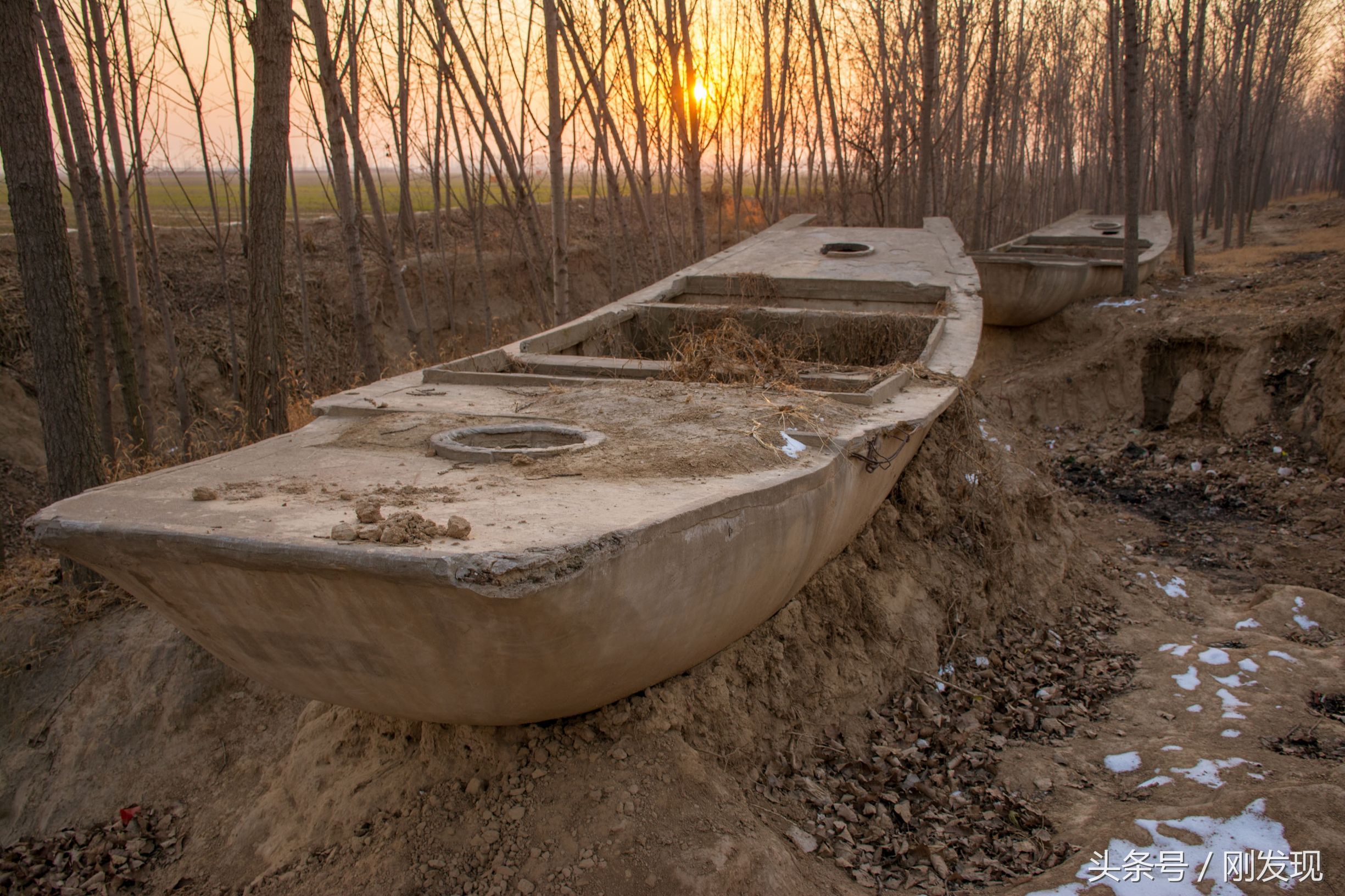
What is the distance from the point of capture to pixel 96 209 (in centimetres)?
623

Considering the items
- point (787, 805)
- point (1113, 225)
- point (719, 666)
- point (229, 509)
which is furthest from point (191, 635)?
point (1113, 225)

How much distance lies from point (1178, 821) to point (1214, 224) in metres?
23.0

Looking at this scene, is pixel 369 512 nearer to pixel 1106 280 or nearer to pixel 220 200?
pixel 1106 280

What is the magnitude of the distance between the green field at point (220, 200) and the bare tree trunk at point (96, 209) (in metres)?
2.59

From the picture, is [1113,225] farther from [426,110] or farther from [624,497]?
[624,497]

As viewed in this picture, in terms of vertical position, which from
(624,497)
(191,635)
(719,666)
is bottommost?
(719,666)

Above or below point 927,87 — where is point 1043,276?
below

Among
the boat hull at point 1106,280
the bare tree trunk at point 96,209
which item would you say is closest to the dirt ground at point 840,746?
the bare tree trunk at point 96,209

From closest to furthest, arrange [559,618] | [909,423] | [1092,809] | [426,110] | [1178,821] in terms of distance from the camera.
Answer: [559,618]
[1178,821]
[1092,809]
[909,423]
[426,110]

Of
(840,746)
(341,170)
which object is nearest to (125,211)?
(341,170)

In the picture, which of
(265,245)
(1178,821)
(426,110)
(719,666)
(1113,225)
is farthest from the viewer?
(1113,225)

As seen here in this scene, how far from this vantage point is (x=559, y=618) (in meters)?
2.09

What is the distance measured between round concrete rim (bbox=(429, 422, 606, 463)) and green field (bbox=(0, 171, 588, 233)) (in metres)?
7.35

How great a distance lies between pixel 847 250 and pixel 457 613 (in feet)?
24.3
